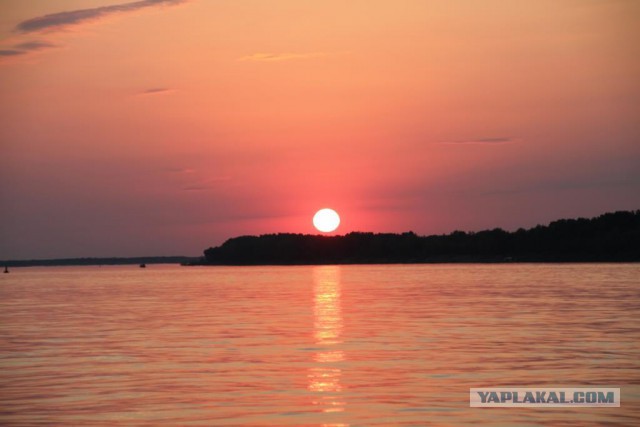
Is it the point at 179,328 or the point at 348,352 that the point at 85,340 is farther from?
the point at 348,352

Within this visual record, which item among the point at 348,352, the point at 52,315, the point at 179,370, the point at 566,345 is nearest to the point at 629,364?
the point at 566,345

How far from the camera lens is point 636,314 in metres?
53.2

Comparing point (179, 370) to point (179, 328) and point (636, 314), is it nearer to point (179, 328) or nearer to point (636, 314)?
point (179, 328)

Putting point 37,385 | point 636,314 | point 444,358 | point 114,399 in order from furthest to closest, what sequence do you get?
point 636,314
point 444,358
point 37,385
point 114,399

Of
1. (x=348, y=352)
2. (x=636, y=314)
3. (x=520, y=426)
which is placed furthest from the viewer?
(x=636, y=314)

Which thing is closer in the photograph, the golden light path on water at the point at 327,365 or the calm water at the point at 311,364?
the calm water at the point at 311,364

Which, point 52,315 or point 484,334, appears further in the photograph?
point 52,315

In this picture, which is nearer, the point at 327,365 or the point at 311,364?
the point at 327,365

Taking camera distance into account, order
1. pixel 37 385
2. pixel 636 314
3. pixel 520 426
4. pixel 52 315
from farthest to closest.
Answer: pixel 52 315 → pixel 636 314 → pixel 37 385 → pixel 520 426

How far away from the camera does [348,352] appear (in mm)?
37312

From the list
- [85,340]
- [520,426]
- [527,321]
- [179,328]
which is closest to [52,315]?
[179,328]

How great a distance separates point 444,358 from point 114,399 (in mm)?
12365

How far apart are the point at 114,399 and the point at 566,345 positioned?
1839 centimetres

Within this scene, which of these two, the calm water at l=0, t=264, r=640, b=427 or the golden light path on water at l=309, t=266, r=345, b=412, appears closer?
the calm water at l=0, t=264, r=640, b=427
